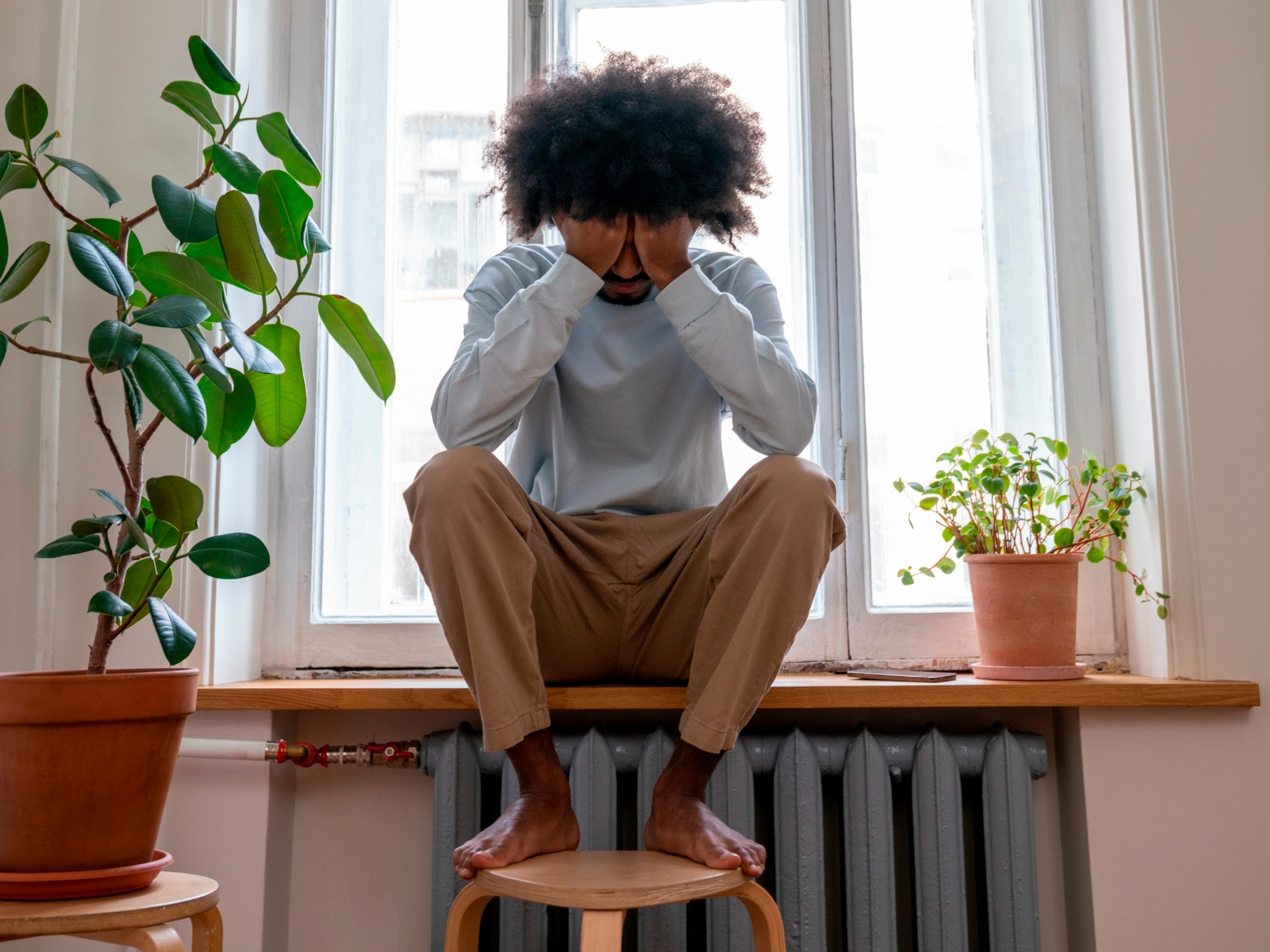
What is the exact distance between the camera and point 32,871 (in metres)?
1.12

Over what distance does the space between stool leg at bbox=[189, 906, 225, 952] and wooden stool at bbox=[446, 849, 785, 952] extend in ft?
0.91

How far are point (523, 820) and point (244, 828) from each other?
62cm

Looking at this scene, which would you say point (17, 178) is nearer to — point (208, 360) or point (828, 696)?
point (208, 360)

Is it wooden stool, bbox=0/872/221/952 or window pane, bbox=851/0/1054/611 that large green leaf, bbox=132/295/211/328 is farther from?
window pane, bbox=851/0/1054/611

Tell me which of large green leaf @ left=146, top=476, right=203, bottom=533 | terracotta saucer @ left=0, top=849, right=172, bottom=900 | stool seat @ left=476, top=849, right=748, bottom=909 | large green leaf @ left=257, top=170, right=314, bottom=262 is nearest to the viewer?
stool seat @ left=476, top=849, right=748, bottom=909

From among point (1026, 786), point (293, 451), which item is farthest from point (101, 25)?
point (1026, 786)

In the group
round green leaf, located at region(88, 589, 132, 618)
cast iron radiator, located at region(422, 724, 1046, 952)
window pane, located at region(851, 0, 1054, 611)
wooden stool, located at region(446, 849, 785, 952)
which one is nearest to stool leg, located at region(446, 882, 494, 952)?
wooden stool, located at region(446, 849, 785, 952)

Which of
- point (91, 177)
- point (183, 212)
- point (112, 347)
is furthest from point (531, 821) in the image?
point (91, 177)

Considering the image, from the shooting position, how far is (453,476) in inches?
49.9

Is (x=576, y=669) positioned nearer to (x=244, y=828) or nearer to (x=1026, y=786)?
(x=244, y=828)

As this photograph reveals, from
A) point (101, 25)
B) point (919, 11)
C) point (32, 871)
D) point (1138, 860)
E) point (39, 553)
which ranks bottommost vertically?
point (1138, 860)

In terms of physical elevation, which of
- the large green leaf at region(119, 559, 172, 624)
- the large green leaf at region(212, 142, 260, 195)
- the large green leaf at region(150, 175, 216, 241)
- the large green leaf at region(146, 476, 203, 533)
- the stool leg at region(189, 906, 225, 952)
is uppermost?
the large green leaf at region(212, 142, 260, 195)

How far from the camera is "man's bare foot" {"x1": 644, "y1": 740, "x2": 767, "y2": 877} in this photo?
1127mm

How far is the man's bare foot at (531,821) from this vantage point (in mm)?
1144
